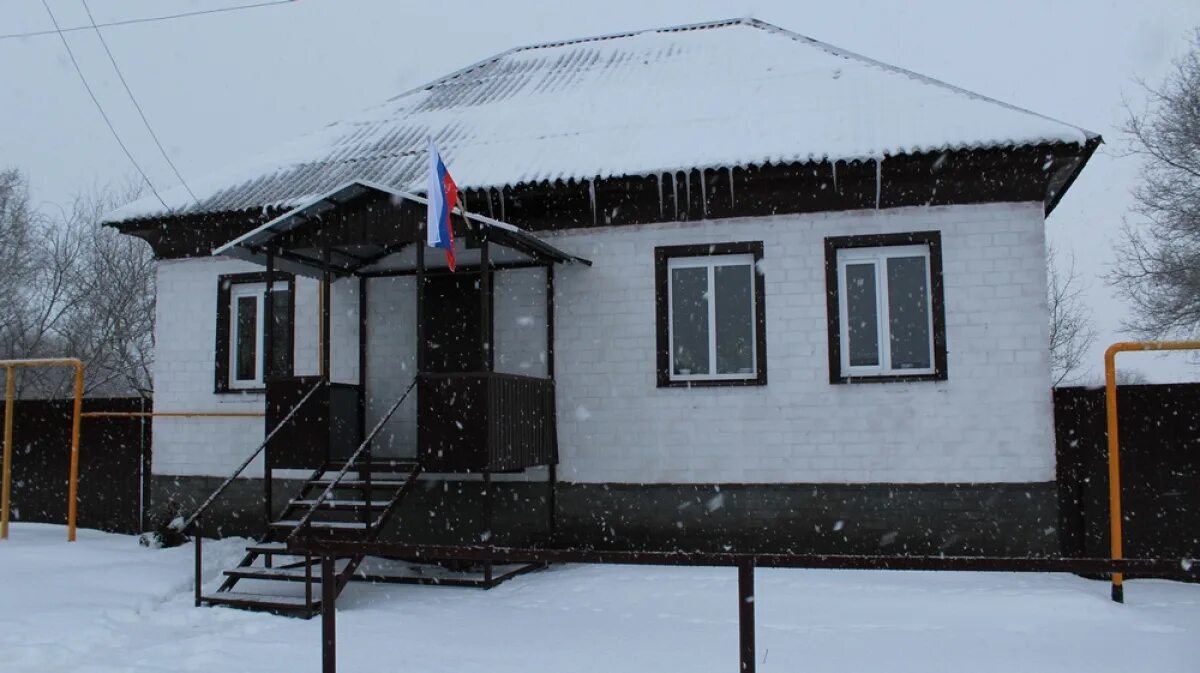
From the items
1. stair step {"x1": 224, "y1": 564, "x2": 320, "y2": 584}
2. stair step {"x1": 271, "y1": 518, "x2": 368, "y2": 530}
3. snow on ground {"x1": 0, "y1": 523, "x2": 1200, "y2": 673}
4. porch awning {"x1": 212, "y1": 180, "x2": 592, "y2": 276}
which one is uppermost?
porch awning {"x1": 212, "y1": 180, "x2": 592, "y2": 276}

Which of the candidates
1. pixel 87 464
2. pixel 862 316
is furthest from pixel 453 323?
pixel 87 464

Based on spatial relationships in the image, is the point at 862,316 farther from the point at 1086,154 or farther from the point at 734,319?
the point at 1086,154

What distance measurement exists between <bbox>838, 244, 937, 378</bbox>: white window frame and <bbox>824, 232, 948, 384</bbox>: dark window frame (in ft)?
A: 0.10

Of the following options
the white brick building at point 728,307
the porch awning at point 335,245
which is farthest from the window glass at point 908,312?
the porch awning at point 335,245

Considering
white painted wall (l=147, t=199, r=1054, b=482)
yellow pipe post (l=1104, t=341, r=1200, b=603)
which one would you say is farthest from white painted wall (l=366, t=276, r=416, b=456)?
yellow pipe post (l=1104, t=341, r=1200, b=603)

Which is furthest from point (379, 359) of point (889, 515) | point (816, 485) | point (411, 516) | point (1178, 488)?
point (1178, 488)

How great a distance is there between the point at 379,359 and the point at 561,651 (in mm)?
4862

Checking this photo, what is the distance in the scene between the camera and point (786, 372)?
905 cm

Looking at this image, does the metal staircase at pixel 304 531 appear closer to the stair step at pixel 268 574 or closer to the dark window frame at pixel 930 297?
the stair step at pixel 268 574

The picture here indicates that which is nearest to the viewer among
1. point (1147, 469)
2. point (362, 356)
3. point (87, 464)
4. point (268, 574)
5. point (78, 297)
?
point (268, 574)

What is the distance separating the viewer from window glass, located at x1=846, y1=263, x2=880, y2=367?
906 centimetres

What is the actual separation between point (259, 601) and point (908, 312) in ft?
19.9

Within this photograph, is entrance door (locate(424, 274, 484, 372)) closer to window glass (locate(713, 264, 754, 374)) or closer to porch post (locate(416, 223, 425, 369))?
porch post (locate(416, 223, 425, 369))

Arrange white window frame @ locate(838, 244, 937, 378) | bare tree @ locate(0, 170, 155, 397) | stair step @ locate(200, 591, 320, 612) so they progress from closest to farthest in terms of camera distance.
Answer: stair step @ locate(200, 591, 320, 612) < white window frame @ locate(838, 244, 937, 378) < bare tree @ locate(0, 170, 155, 397)
